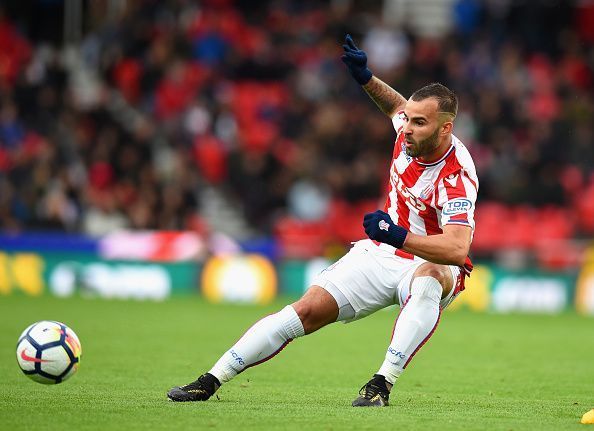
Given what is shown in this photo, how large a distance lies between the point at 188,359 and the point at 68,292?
30.8 ft

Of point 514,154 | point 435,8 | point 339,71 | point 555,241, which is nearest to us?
point 555,241

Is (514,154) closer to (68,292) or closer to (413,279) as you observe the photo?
(68,292)

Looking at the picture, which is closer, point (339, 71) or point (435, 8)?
point (339, 71)

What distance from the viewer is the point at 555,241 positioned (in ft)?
64.5

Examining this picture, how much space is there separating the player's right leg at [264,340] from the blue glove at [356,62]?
1789mm

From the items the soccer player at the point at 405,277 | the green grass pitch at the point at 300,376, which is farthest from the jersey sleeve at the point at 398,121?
the green grass pitch at the point at 300,376

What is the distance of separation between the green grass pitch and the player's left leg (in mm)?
172

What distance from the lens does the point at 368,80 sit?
8.52m

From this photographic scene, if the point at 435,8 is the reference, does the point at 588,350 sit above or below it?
below

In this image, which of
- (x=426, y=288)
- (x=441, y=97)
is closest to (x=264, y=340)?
(x=426, y=288)

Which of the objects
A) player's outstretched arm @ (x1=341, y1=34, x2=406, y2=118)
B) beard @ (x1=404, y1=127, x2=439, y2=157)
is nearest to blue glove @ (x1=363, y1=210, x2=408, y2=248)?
beard @ (x1=404, y1=127, x2=439, y2=157)

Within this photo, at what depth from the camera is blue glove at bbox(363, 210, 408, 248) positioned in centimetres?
697

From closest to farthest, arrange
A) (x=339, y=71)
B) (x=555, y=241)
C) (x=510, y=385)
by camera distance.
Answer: (x=510, y=385), (x=555, y=241), (x=339, y=71)

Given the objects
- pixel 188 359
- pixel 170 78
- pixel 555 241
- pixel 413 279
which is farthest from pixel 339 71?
pixel 413 279
